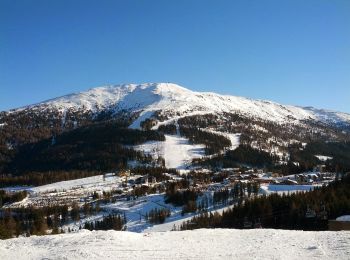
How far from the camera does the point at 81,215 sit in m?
169

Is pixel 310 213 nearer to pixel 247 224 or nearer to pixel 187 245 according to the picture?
pixel 247 224

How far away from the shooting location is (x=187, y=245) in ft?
99.9

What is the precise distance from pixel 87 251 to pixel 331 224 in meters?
25.4

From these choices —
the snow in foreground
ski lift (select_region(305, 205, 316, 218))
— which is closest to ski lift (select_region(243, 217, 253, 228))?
ski lift (select_region(305, 205, 316, 218))

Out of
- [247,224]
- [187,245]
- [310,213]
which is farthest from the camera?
[247,224]

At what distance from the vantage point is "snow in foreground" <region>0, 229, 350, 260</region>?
27.7 metres

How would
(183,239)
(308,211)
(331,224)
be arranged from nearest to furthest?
(183,239), (331,224), (308,211)

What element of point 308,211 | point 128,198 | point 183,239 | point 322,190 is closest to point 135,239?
point 183,239

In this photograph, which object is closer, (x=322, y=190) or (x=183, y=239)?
(x=183, y=239)

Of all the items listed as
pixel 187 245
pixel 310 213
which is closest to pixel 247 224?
pixel 310 213

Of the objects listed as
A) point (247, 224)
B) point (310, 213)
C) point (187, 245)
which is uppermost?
point (187, 245)

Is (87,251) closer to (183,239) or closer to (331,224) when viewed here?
(183,239)

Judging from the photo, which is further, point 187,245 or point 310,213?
point 310,213

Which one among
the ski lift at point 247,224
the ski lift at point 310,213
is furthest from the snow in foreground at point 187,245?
the ski lift at point 310,213
